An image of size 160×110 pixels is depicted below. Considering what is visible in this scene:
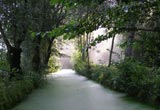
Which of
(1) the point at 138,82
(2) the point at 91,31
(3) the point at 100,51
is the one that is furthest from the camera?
(3) the point at 100,51

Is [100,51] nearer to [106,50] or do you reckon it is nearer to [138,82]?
[106,50]

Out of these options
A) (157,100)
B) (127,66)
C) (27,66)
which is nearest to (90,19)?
(157,100)

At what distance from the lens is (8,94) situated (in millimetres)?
6148

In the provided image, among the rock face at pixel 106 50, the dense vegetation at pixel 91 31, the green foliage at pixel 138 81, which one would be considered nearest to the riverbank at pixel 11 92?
the dense vegetation at pixel 91 31

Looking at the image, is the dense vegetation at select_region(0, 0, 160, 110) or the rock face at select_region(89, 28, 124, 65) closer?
the dense vegetation at select_region(0, 0, 160, 110)

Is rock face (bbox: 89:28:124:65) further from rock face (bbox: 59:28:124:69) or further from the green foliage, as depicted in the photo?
the green foliage

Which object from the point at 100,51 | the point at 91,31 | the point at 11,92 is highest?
the point at 100,51

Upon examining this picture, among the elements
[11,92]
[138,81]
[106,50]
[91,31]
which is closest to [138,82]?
[138,81]

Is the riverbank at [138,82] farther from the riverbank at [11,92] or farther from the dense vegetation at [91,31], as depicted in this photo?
the riverbank at [11,92]

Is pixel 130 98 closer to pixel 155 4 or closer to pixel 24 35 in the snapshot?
pixel 24 35

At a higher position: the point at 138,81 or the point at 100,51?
the point at 100,51

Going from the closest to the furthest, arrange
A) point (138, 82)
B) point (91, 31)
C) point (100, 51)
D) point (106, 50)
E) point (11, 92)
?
point (91, 31) < point (11, 92) < point (138, 82) < point (106, 50) < point (100, 51)

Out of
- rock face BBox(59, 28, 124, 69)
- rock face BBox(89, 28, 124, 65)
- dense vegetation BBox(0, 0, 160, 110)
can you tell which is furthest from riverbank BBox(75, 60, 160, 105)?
rock face BBox(59, 28, 124, 69)

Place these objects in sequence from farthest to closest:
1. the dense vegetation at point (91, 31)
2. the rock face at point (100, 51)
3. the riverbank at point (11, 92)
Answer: the rock face at point (100, 51), the riverbank at point (11, 92), the dense vegetation at point (91, 31)
